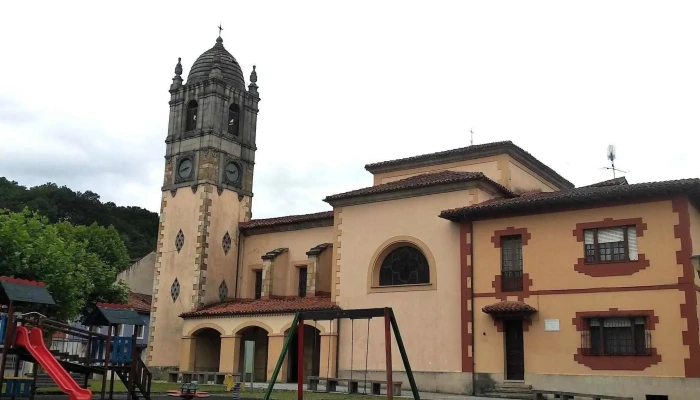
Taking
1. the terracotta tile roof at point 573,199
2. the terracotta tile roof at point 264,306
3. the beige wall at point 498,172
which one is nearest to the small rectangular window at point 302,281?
the terracotta tile roof at point 264,306

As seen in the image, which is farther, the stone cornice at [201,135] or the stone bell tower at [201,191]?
the stone cornice at [201,135]

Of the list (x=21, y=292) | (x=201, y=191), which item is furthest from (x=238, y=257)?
(x=21, y=292)

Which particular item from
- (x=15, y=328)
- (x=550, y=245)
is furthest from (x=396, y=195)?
(x=15, y=328)

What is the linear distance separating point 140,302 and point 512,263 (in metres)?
30.4

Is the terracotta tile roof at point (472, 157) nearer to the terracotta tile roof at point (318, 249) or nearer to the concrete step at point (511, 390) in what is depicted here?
the terracotta tile roof at point (318, 249)

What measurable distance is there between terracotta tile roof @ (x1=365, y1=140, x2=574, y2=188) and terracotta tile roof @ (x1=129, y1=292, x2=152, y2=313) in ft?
66.3

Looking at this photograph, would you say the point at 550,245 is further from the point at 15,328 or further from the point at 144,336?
the point at 144,336

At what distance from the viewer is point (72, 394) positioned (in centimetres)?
1544

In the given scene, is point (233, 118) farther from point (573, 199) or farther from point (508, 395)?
point (508, 395)

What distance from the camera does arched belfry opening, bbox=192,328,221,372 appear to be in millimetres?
34250

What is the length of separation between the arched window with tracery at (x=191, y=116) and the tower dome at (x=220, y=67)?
4.15 ft

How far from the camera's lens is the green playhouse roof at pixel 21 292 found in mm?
16859

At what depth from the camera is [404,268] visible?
91.8ft

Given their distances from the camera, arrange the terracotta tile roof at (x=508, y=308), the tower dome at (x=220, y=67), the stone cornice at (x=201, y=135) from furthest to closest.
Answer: the tower dome at (x=220, y=67)
the stone cornice at (x=201, y=135)
the terracotta tile roof at (x=508, y=308)
